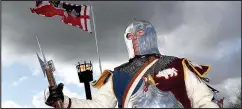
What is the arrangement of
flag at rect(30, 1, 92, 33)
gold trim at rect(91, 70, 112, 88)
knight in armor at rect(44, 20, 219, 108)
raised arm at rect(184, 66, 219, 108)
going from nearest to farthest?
raised arm at rect(184, 66, 219, 108), knight in armor at rect(44, 20, 219, 108), gold trim at rect(91, 70, 112, 88), flag at rect(30, 1, 92, 33)

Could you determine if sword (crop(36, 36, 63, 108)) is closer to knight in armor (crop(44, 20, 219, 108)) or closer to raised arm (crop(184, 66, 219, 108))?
knight in armor (crop(44, 20, 219, 108))

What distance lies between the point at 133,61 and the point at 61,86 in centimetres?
146

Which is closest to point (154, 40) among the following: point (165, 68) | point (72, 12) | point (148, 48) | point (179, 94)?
point (148, 48)

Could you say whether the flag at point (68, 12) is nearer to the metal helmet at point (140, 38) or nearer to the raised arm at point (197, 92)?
the metal helmet at point (140, 38)

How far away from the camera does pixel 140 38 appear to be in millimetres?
7395

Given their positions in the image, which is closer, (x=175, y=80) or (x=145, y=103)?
(x=145, y=103)

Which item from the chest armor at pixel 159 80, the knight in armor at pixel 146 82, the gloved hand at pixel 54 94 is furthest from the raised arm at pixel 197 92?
the gloved hand at pixel 54 94

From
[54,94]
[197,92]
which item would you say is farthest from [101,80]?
[197,92]

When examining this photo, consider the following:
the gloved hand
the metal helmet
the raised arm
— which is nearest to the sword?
the gloved hand

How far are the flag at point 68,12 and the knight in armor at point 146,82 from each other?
3.32 meters

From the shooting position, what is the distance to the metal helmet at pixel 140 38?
7.32 m

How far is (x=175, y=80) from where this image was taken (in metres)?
6.75

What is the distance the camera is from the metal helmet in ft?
24.0

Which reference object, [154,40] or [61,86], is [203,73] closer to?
[154,40]
